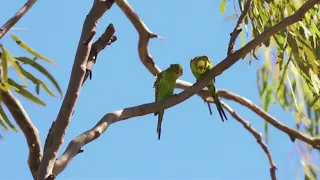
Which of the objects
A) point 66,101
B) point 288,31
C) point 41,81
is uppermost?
point 288,31

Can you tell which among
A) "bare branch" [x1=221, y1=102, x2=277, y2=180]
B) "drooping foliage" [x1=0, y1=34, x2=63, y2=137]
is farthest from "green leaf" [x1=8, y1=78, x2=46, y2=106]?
"bare branch" [x1=221, y1=102, x2=277, y2=180]

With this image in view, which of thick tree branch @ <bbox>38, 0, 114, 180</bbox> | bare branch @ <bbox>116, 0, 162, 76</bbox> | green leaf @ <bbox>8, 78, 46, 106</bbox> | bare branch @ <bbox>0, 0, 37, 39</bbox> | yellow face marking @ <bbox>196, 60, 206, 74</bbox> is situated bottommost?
thick tree branch @ <bbox>38, 0, 114, 180</bbox>

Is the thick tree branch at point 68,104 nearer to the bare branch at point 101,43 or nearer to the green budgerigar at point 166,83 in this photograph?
the bare branch at point 101,43

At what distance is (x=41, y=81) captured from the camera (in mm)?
1896

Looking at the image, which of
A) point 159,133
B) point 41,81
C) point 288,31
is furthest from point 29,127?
point 288,31

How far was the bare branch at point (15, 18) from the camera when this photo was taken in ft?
5.50

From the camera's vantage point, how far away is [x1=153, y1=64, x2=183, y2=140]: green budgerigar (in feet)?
6.94

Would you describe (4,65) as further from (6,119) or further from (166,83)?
(166,83)

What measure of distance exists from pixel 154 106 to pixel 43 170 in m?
0.35

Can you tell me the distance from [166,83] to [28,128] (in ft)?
1.83

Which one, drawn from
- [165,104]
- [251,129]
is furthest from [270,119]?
[165,104]

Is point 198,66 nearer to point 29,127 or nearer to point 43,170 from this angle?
point 29,127

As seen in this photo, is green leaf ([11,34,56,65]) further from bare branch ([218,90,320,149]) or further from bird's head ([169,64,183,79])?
bare branch ([218,90,320,149])

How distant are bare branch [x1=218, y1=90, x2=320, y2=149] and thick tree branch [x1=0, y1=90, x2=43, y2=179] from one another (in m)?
1.10
